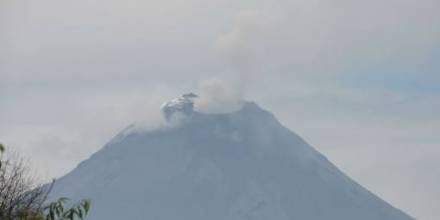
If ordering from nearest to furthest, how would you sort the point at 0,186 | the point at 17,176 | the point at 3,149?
the point at 3,149, the point at 0,186, the point at 17,176

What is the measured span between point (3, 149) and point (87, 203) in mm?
2175

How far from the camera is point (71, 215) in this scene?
2258 centimetres

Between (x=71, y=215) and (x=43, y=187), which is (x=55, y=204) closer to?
(x=71, y=215)

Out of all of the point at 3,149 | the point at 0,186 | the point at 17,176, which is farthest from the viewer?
the point at 17,176

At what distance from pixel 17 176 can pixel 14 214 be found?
3.76 m

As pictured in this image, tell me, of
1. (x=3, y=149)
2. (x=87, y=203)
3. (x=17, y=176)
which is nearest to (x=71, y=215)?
(x=87, y=203)

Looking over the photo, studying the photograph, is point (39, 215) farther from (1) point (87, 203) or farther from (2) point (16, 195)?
(2) point (16, 195)

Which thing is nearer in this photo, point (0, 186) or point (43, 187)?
point (0, 186)

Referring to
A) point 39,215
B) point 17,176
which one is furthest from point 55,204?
point 17,176

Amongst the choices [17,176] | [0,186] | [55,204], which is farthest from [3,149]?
[17,176]

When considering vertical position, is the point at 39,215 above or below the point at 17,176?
below

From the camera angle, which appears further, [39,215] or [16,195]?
[16,195]

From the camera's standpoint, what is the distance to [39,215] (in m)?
22.9

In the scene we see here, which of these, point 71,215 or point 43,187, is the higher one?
point 43,187
